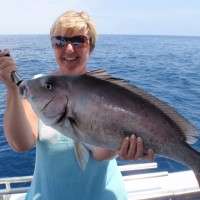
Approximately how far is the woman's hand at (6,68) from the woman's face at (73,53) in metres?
0.40

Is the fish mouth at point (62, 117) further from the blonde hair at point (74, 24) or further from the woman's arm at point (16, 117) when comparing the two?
the blonde hair at point (74, 24)

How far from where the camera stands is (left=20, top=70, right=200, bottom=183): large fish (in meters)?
2.25

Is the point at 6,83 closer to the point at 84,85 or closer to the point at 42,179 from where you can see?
the point at 84,85

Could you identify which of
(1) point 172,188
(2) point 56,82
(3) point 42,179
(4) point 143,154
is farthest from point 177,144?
(1) point 172,188

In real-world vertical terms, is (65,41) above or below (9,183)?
above

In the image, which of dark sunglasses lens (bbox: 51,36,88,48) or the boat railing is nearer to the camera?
dark sunglasses lens (bbox: 51,36,88,48)

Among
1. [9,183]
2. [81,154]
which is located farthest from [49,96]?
[9,183]

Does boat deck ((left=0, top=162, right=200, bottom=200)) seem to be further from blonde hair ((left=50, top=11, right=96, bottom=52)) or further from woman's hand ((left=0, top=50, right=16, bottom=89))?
woman's hand ((left=0, top=50, right=16, bottom=89))

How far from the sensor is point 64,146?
2.63m

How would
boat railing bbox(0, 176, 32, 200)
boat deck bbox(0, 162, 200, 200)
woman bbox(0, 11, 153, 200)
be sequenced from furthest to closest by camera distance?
boat deck bbox(0, 162, 200, 200), boat railing bbox(0, 176, 32, 200), woman bbox(0, 11, 153, 200)

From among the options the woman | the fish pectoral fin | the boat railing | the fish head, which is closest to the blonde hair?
the woman

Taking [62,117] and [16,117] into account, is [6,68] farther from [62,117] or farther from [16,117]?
[62,117]

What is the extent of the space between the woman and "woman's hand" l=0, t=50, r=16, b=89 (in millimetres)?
195

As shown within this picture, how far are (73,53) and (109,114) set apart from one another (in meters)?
0.62
